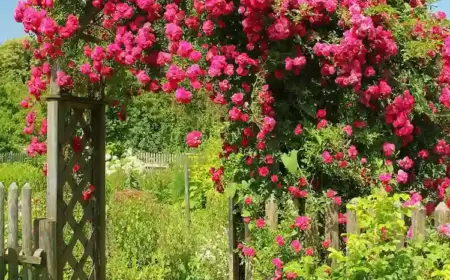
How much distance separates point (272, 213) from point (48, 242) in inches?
58.4

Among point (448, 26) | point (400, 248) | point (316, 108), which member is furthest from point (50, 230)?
point (448, 26)

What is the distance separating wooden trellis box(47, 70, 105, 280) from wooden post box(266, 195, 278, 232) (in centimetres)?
143

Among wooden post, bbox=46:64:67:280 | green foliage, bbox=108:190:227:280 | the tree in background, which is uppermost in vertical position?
the tree in background

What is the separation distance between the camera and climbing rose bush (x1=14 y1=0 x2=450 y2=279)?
3207mm

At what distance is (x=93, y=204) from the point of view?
4.36 metres

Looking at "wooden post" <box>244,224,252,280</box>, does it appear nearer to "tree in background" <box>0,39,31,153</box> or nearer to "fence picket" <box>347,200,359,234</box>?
"fence picket" <box>347,200,359,234</box>

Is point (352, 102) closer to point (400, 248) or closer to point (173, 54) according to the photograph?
point (400, 248)

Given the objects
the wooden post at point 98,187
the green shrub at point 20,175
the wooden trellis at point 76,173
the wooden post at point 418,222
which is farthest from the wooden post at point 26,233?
the green shrub at point 20,175

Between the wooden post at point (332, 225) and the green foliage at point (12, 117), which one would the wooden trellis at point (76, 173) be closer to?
the wooden post at point (332, 225)

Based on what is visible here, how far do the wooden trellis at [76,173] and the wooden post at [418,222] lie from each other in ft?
7.51

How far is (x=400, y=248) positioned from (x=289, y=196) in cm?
71

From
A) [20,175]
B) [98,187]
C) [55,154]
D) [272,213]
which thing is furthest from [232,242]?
[20,175]

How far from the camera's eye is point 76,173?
13.7 feet

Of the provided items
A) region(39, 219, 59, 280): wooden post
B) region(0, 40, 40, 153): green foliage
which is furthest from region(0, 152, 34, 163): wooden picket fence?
region(39, 219, 59, 280): wooden post
